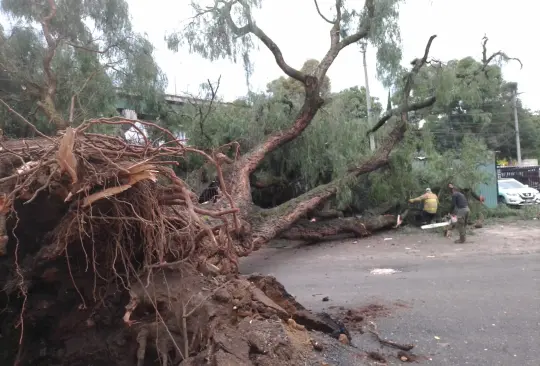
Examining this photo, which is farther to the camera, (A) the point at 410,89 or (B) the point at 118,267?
(A) the point at 410,89

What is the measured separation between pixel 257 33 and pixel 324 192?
16.8 feet

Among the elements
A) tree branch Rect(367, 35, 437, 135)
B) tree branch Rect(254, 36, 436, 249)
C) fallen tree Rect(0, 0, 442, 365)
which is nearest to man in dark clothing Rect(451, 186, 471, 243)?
tree branch Rect(254, 36, 436, 249)

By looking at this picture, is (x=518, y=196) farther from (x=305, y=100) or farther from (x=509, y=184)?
(x=305, y=100)

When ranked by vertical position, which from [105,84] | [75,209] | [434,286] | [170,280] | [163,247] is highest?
[105,84]

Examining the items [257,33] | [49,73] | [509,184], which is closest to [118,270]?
[49,73]

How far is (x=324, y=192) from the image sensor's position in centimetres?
1274

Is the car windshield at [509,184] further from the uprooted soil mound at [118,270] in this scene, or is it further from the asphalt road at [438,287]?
the uprooted soil mound at [118,270]

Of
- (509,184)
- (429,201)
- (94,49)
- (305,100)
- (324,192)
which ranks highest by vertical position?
(94,49)

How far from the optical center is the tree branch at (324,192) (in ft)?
35.8

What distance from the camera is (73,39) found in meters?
12.9

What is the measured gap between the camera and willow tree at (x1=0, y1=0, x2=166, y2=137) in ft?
39.0

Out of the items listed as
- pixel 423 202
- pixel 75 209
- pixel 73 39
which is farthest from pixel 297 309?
pixel 73 39

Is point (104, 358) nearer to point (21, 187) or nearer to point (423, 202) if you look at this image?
point (21, 187)

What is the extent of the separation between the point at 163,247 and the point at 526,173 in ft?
85.2
